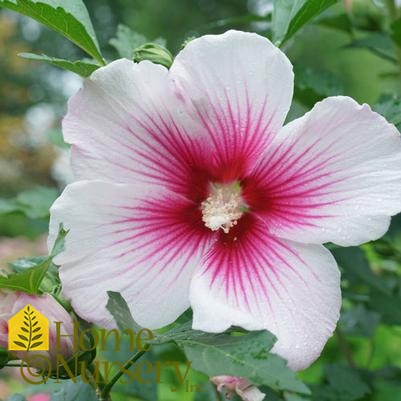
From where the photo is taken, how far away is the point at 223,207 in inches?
27.9

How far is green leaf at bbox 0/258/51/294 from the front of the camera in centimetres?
59

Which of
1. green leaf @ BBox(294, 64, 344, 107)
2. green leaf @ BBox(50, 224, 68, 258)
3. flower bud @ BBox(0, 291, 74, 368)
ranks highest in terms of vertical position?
green leaf @ BBox(50, 224, 68, 258)

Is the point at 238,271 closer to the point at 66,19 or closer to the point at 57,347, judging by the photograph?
the point at 57,347

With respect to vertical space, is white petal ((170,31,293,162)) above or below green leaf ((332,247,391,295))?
above

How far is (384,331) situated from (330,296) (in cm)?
Result: 144

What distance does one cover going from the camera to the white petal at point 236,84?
607 millimetres

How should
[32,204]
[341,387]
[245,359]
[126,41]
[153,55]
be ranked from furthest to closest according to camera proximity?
1. [32,204]
2. [341,387]
3. [126,41]
4. [153,55]
5. [245,359]

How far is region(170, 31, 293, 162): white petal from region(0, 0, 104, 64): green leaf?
0.43 ft

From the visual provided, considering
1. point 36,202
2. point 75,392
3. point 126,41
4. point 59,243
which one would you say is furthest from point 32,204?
point 59,243

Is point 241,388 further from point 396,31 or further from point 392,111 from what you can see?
point 396,31

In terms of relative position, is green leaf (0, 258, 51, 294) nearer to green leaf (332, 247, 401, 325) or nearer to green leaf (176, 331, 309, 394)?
green leaf (176, 331, 309, 394)

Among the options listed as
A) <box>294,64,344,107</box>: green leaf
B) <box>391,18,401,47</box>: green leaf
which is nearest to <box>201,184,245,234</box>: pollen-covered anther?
<box>294,64,344,107</box>: green leaf

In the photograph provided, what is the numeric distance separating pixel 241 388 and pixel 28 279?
0.62ft

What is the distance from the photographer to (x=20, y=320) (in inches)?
23.0
